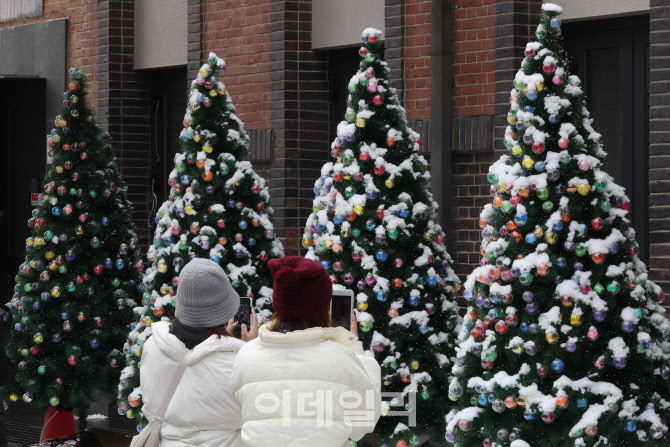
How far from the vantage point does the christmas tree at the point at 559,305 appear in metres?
7.00

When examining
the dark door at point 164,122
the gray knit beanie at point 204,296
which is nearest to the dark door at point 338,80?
the dark door at point 164,122

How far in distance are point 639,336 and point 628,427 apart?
0.48 metres

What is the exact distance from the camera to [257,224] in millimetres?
9922

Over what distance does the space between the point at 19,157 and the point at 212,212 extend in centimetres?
801

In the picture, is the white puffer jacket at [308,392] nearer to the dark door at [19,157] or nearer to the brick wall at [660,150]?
the brick wall at [660,150]

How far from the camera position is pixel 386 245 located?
882 cm

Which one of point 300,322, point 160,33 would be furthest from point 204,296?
point 160,33

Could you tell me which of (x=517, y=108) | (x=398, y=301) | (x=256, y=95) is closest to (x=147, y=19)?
(x=256, y=95)

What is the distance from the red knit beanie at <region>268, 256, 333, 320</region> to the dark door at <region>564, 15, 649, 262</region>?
5763mm

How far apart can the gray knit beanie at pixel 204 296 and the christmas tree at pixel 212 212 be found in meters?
4.36

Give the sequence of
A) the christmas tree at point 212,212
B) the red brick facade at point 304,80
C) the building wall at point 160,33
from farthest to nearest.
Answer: the building wall at point 160,33 < the red brick facade at point 304,80 < the christmas tree at point 212,212

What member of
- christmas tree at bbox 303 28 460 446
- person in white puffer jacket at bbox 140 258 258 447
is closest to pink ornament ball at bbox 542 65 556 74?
christmas tree at bbox 303 28 460 446

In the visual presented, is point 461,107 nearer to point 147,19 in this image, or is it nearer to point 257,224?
point 257,224

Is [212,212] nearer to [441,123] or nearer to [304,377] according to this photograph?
[441,123]
